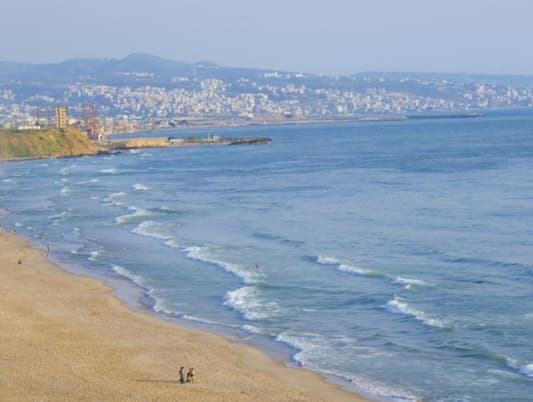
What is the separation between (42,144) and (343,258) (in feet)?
283

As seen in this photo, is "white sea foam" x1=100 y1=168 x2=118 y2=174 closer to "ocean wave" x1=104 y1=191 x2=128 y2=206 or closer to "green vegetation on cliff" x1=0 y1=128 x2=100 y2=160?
"ocean wave" x1=104 y1=191 x2=128 y2=206

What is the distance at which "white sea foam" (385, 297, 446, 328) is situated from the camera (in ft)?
75.0

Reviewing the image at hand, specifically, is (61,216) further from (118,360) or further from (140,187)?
(118,360)

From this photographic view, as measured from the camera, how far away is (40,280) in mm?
31469

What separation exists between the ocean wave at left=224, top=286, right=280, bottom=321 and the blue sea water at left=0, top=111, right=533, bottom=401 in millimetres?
80

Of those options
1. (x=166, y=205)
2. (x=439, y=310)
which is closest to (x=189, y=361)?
(x=439, y=310)

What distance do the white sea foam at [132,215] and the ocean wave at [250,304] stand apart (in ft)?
59.2

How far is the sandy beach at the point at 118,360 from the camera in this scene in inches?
730

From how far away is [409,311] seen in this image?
79.1 ft

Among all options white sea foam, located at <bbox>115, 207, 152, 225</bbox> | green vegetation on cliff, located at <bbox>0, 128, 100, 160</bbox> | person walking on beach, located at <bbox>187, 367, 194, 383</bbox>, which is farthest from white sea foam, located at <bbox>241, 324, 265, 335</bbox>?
green vegetation on cliff, located at <bbox>0, 128, 100, 160</bbox>

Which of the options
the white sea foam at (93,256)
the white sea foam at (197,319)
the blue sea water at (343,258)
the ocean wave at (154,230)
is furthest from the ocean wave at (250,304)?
the ocean wave at (154,230)

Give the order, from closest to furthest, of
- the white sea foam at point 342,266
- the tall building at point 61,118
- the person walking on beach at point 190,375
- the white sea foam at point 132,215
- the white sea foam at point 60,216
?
the person walking on beach at point 190,375 < the white sea foam at point 342,266 < the white sea foam at point 132,215 < the white sea foam at point 60,216 < the tall building at point 61,118

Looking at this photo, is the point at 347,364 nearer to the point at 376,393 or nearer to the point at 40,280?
the point at 376,393

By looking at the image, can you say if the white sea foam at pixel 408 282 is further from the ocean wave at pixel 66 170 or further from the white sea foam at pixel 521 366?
the ocean wave at pixel 66 170
